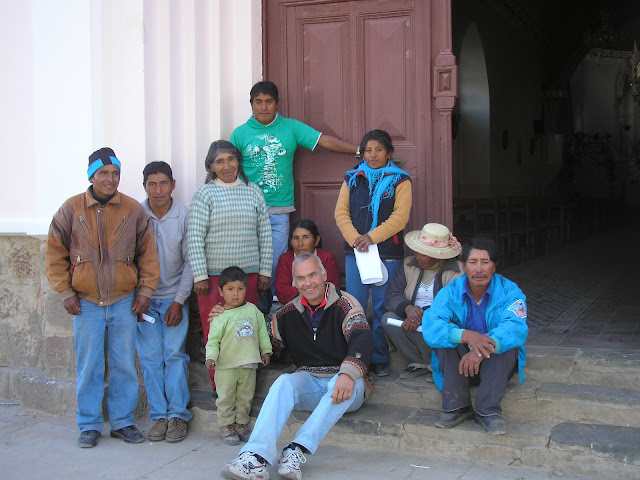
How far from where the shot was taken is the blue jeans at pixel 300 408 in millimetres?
3719

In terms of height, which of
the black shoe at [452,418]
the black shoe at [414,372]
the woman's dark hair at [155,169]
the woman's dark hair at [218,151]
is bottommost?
the black shoe at [452,418]

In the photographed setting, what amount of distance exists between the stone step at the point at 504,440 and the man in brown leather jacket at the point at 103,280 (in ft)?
3.77

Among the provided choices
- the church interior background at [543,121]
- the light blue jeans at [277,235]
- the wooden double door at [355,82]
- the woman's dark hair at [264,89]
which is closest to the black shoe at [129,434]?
the light blue jeans at [277,235]

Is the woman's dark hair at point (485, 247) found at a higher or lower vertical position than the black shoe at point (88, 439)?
higher

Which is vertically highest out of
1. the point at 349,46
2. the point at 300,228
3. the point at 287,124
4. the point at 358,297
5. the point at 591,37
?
the point at 591,37

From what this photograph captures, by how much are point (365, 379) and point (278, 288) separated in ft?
3.40

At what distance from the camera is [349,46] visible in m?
5.38

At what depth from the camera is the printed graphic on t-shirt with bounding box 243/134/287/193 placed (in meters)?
5.20

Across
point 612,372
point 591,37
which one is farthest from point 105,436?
point 591,37

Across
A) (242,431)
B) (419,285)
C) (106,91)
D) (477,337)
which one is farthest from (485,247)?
(106,91)

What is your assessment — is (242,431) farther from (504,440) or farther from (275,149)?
(275,149)

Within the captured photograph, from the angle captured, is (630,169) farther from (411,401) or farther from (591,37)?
(411,401)

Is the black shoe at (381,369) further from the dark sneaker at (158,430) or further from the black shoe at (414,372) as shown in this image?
the dark sneaker at (158,430)

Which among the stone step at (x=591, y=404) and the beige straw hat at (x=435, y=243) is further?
the beige straw hat at (x=435, y=243)
